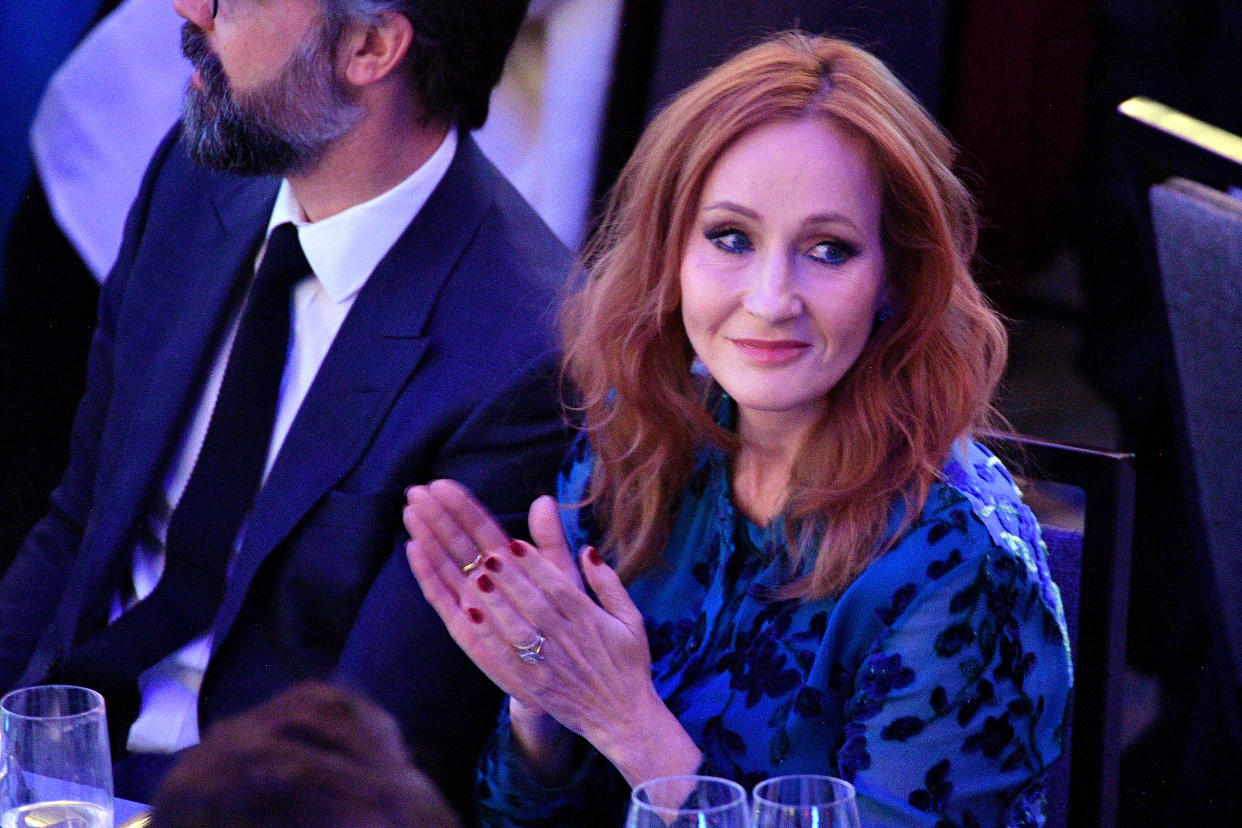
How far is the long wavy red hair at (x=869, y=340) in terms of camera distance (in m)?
1.45

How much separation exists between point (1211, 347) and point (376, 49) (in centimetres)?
114

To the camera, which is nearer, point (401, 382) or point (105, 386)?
point (401, 382)

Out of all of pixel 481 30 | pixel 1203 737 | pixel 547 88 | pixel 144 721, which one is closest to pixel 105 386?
pixel 144 721

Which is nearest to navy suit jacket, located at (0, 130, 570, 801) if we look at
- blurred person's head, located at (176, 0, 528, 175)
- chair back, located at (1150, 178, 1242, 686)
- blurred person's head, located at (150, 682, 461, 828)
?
blurred person's head, located at (176, 0, 528, 175)

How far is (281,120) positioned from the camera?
6.44ft

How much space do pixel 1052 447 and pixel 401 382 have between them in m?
0.78

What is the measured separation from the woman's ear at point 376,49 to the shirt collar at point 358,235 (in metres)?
0.16

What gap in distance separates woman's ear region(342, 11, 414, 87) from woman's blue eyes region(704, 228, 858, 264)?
68 centimetres

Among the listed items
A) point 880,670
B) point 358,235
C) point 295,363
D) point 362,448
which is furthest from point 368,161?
point 880,670

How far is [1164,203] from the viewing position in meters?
1.72

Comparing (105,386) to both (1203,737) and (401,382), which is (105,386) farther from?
(1203,737)

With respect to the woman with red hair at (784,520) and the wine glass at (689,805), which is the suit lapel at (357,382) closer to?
the woman with red hair at (784,520)

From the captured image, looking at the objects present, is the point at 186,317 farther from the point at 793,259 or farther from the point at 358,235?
the point at 793,259

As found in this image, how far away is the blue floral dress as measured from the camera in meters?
1.32
